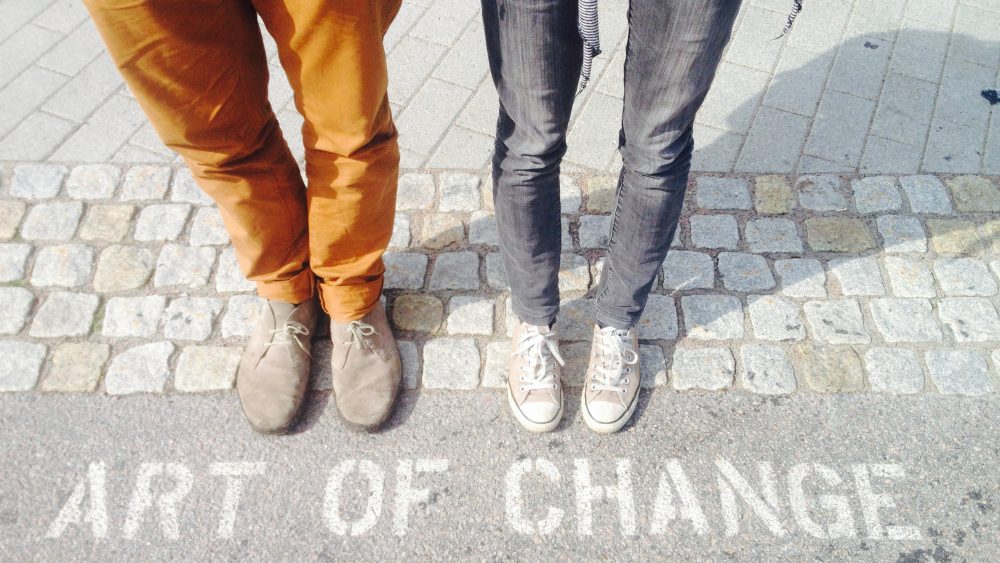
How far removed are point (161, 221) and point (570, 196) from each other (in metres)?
1.65

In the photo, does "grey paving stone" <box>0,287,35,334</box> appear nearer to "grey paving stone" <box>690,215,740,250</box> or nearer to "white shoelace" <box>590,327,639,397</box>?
"white shoelace" <box>590,327,639,397</box>

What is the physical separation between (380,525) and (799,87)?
109 inches

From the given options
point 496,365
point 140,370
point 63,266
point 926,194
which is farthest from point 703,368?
point 63,266

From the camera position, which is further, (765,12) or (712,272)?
(765,12)

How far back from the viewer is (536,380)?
7.66 ft

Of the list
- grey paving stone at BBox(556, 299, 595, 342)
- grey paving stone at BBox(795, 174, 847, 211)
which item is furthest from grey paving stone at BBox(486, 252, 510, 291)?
grey paving stone at BBox(795, 174, 847, 211)

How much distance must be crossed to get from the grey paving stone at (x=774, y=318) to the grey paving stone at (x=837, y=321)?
5 centimetres

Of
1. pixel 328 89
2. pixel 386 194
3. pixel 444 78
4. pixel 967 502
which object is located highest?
pixel 328 89

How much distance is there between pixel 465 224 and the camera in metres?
2.93

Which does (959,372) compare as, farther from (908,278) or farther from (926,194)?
(926,194)

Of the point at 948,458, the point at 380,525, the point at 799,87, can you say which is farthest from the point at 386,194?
the point at 799,87

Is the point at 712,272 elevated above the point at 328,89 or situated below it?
below

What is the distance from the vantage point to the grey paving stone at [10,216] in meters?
2.85

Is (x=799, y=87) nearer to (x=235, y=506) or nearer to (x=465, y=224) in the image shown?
(x=465, y=224)
